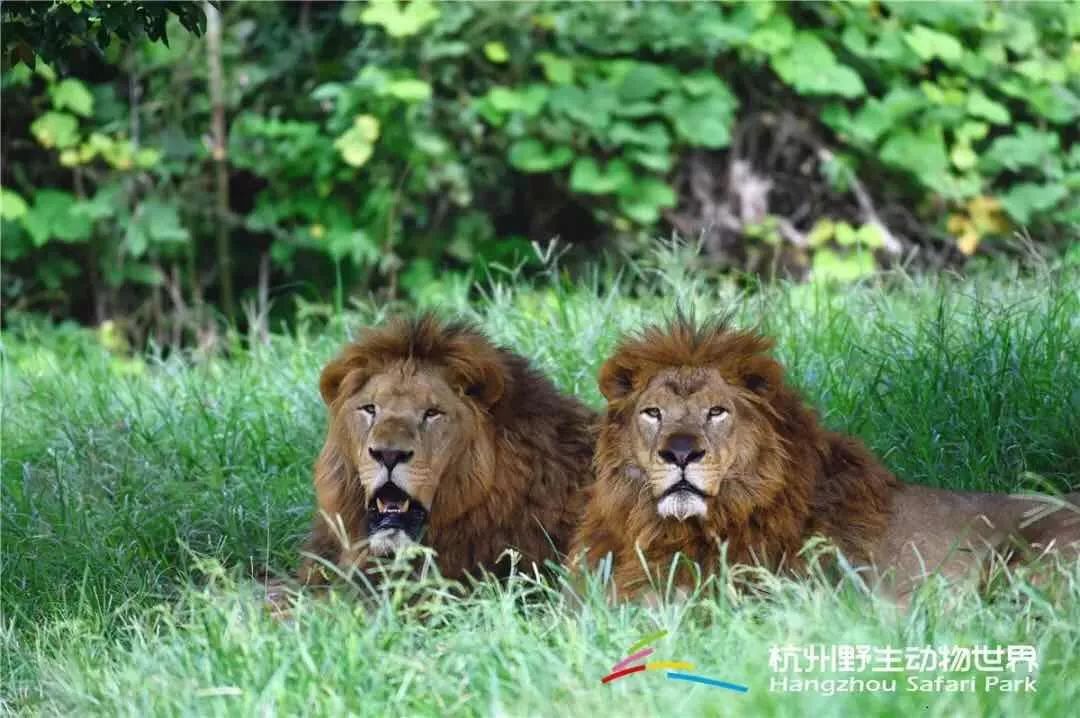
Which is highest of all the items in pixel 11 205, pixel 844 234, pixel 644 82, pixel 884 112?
pixel 644 82

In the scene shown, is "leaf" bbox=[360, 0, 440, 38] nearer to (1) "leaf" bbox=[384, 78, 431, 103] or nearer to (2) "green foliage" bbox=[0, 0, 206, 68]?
(1) "leaf" bbox=[384, 78, 431, 103]

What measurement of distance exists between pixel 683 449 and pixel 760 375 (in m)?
0.33

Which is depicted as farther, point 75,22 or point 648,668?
point 75,22

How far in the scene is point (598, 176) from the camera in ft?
33.0

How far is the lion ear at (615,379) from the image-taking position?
470 cm

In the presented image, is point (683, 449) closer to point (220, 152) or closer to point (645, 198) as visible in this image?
point (645, 198)

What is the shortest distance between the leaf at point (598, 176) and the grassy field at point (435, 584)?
5.26 feet

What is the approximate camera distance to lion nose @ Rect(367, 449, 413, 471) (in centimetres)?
479

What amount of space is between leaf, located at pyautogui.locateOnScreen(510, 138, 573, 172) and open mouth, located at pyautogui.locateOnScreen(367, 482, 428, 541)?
5.24m

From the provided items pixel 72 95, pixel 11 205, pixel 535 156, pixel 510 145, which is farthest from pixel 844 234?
pixel 11 205

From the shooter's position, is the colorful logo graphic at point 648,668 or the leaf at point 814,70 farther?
the leaf at point 814,70

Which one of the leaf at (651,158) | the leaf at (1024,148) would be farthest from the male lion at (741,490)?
the leaf at (1024,148)

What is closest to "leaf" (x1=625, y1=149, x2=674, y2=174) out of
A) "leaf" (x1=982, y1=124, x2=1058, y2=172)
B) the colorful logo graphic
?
"leaf" (x1=982, y1=124, x2=1058, y2=172)

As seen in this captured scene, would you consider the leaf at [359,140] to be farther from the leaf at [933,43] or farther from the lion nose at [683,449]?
the lion nose at [683,449]
